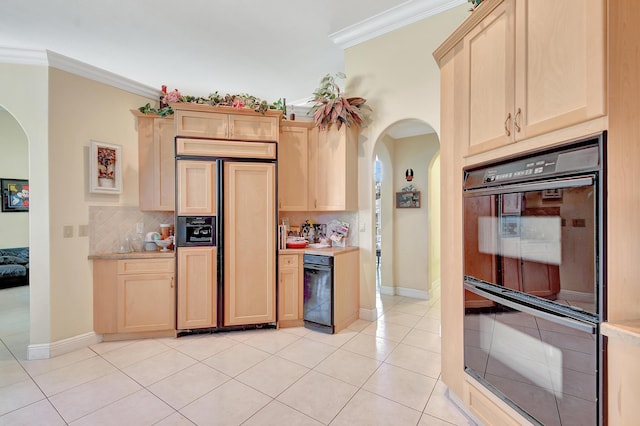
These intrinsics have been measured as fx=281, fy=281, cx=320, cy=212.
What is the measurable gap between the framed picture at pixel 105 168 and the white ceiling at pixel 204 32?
105 centimetres

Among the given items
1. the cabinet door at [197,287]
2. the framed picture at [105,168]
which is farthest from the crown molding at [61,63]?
the cabinet door at [197,287]

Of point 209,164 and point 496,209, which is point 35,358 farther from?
point 496,209

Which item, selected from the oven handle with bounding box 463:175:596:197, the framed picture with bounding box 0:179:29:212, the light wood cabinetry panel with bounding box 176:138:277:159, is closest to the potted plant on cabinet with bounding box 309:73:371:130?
the light wood cabinetry panel with bounding box 176:138:277:159

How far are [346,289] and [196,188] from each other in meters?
2.09

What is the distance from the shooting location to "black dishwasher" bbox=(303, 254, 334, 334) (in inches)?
126

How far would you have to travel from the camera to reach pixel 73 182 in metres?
2.93

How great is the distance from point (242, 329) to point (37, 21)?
12.9 ft

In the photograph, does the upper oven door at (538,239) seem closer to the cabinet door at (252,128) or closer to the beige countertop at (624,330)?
the beige countertop at (624,330)

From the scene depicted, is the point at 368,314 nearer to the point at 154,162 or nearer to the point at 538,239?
the point at 538,239

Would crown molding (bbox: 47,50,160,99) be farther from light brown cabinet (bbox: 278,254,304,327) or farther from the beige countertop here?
the beige countertop

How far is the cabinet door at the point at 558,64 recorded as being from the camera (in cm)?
109

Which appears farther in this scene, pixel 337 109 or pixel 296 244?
pixel 296 244

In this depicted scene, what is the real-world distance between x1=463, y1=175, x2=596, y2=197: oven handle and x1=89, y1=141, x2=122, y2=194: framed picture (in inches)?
142

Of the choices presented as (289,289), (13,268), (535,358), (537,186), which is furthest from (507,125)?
(13,268)
